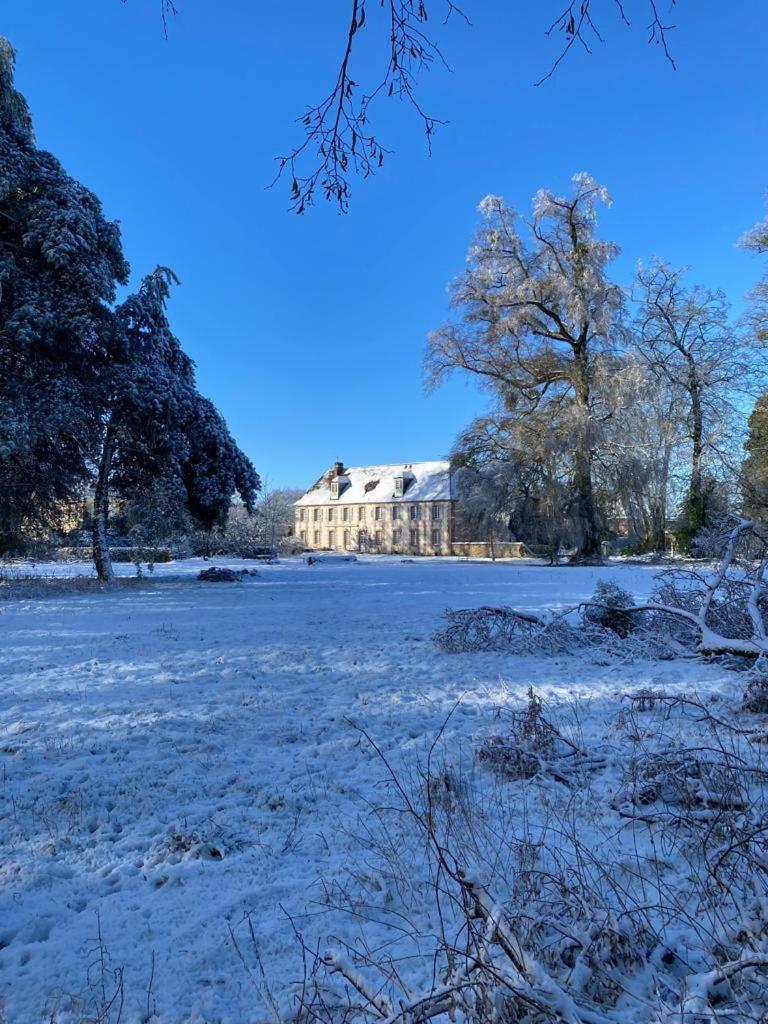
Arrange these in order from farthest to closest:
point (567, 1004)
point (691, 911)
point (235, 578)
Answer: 1. point (235, 578)
2. point (691, 911)
3. point (567, 1004)

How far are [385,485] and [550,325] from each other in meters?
29.5

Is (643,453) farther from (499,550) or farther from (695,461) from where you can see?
(499,550)

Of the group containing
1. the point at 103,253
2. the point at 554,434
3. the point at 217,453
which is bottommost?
the point at 217,453

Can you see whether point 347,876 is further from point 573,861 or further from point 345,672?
point 345,672

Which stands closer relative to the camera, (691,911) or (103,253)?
(691,911)

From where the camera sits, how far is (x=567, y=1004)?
4.54ft

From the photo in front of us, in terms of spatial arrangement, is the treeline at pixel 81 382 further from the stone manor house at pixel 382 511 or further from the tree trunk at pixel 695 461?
the stone manor house at pixel 382 511

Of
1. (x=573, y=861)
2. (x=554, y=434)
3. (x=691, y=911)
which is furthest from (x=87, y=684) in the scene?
(x=554, y=434)

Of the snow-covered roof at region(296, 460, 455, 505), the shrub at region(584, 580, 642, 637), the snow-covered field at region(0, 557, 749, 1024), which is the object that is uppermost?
the snow-covered roof at region(296, 460, 455, 505)

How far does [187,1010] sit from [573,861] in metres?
1.69

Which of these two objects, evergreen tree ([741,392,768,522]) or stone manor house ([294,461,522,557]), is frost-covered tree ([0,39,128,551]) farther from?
stone manor house ([294,461,522,557])

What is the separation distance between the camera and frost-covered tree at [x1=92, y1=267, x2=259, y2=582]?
644 inches

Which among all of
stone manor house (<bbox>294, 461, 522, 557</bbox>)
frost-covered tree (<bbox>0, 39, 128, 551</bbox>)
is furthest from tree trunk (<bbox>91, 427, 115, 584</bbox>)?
stone manor house (<bbox>294, 461, 522, 557</bbox>)

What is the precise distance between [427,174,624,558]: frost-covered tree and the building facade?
20.0 meters
